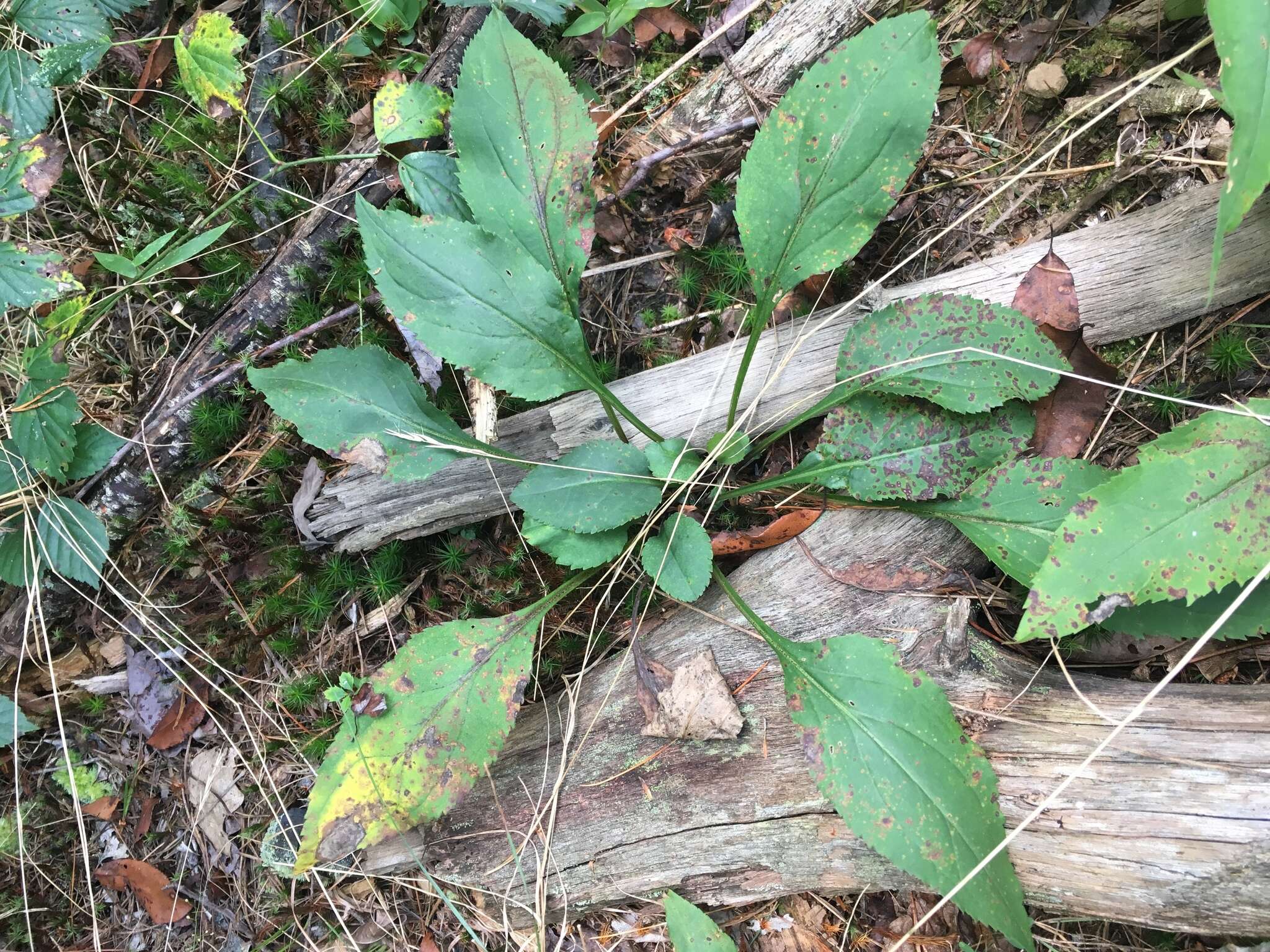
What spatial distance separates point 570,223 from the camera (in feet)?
6.91

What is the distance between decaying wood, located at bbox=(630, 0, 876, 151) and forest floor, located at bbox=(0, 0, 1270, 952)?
10 centimetres

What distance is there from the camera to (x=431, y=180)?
7.42ft

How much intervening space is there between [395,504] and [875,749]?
5.06ft

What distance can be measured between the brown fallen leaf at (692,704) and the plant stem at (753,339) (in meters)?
0.70

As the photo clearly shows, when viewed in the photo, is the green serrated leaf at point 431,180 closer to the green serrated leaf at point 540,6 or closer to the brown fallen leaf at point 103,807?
the green serrated leaf at point 540,6

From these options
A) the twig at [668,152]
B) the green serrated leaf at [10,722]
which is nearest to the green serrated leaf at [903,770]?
the twig at [668,152]

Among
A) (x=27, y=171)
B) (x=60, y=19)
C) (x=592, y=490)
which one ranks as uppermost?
(x=60, y=19)

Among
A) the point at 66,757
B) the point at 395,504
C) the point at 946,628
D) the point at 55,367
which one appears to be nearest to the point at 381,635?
the point at 395,504

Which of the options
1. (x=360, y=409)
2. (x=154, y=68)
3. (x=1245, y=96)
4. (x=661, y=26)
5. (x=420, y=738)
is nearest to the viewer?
(x=1245, y=96)

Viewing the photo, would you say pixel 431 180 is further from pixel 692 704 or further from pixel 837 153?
pixel 692 704

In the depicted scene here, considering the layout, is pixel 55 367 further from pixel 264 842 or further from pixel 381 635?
pixel 264 842

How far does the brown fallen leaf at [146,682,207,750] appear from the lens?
101 inches

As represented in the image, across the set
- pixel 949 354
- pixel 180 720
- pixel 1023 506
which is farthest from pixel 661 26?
pixel 180 720

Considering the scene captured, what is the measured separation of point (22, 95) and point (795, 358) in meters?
2.89
